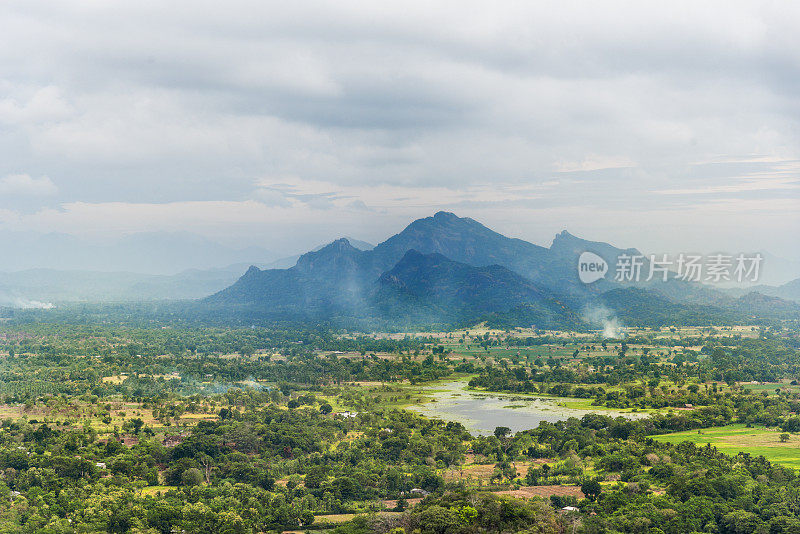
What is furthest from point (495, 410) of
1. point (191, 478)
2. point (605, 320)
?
point (605, 320)

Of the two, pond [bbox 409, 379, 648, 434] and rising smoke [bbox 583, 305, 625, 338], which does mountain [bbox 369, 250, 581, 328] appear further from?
pond [bbox 409, 379, 648, 434]

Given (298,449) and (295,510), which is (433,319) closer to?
(298,449)

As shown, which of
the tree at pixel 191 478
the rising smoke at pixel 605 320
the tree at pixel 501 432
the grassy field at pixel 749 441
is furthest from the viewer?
the rising smoke at pixel 605 320

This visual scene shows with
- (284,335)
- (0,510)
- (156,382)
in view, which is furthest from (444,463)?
(284,335)

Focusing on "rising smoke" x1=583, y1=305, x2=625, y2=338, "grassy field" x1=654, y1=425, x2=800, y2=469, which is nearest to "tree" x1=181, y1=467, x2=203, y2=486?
"grassy field" x1=654, y1=425, x2=800, y2=469

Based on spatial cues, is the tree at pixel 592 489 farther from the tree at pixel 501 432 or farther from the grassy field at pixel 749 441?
the tree at pixel 501 432

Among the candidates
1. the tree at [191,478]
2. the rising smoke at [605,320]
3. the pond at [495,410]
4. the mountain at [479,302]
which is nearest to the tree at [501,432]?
the pond at [495,410]

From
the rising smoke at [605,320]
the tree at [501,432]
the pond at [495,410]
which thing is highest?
the rising smoke at [605,320]
